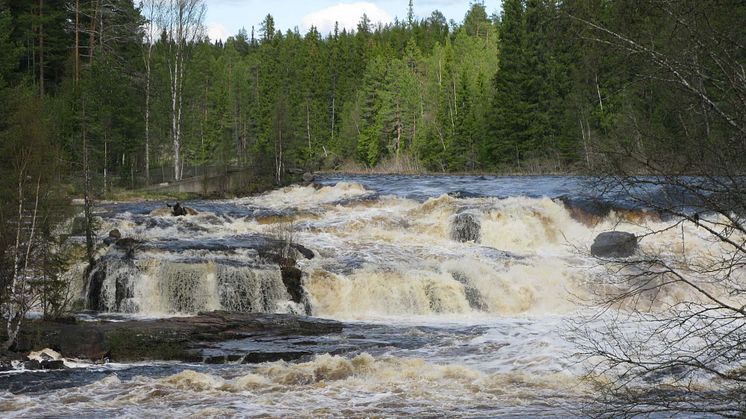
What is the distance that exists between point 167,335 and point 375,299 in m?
5.98

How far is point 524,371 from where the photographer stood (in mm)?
12094

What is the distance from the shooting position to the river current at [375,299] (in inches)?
416

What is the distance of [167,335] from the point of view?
14.3 metres

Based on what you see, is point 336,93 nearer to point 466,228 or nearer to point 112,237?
point 466,228

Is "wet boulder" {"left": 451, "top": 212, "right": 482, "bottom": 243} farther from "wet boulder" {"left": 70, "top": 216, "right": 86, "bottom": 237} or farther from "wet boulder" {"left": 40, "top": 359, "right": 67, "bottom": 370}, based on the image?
"wet boulder" {"left": 40, "top": 359, "right": 67, "bottom": 370}

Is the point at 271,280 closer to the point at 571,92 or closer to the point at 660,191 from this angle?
the point at 660,191

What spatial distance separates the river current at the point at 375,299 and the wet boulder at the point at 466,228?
16 cm

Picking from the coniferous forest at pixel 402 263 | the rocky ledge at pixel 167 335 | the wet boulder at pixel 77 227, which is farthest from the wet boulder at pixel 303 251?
the wet boulder at pixel 77 227

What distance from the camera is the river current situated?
10562 mm

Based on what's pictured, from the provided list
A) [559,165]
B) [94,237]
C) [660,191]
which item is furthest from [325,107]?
[660,191]

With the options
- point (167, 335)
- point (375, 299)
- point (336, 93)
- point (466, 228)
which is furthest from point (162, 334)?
point (336, 93)

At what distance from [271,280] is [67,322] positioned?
5.43 metres

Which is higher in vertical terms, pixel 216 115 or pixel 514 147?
pixel 216 115

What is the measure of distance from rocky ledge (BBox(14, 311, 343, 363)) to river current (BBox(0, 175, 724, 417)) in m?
0.52
